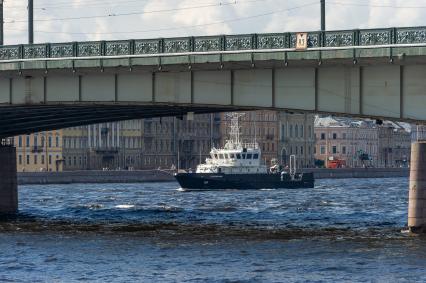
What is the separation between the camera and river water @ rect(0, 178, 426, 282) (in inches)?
1777

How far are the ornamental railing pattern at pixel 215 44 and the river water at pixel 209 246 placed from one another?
8412 millimetres

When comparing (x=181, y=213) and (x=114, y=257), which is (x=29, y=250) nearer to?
(x=114, y=257)

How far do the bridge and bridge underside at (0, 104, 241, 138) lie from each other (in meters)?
0.21

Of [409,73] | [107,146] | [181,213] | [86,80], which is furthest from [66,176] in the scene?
[409,73]

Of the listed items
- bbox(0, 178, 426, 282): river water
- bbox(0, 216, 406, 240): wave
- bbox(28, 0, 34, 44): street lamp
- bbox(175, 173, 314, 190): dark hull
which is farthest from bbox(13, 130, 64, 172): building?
bbox(0, 216, 406, 240): wave

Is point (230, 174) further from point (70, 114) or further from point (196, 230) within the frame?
point (196, 230)

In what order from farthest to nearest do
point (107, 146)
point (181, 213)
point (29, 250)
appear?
1. point (107, 146)
2. point (181, 213)
3. point (29, 250)

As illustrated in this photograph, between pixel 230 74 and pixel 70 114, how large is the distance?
654 inches

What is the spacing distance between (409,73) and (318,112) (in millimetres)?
4360

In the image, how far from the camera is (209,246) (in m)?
54.6

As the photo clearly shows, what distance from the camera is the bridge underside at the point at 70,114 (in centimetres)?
6631

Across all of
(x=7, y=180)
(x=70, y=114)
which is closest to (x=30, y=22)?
(x=70, y=114)

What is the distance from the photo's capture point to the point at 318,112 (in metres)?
57.1

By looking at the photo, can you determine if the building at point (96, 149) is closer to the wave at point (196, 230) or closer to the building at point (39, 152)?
the building at point (39, 152)
